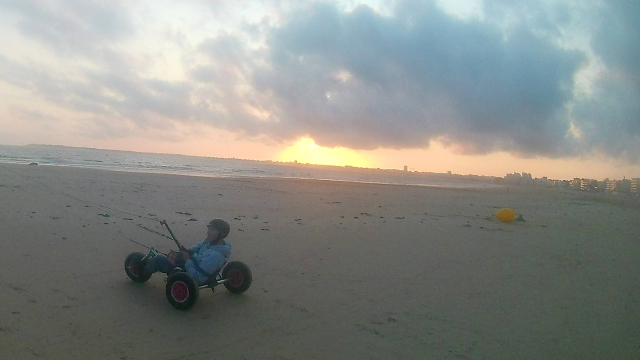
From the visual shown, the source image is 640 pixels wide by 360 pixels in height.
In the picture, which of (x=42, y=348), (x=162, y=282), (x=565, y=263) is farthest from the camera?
(x=565, y=263)

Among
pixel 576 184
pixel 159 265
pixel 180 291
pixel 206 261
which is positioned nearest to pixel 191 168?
pixel 159 265

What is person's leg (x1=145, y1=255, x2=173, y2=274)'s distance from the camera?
576cm

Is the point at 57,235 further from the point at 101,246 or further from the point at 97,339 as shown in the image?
the point at 97,339

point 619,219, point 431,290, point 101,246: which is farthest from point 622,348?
point 619,219

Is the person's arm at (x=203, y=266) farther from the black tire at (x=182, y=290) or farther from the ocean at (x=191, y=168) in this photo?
the ocean at (x=191, y=168)

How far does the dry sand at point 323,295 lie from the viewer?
4555 mm

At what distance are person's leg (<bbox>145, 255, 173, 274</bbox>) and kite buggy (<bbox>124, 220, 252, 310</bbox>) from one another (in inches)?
2.8

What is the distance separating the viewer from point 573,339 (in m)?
5.09

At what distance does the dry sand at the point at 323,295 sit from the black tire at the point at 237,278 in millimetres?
157

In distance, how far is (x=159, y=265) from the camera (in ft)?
19.0

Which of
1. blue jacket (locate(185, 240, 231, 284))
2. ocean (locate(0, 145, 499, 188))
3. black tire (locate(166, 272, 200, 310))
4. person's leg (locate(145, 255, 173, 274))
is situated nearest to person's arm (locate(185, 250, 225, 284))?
blue jacket (locate(185, 240, 231, 284))

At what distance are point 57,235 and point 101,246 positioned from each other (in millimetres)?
1134

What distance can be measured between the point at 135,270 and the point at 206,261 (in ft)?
4.16

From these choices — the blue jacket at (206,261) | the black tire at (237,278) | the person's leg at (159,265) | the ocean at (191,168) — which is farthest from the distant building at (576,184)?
A: the person's leg at (159,265)
